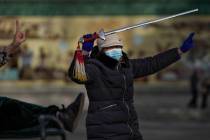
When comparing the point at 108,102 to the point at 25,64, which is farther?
the point at 25,64

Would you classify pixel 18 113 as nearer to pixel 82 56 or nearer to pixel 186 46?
pixel 82 56

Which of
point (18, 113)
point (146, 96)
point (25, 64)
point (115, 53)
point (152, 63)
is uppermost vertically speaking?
point (115, 53)

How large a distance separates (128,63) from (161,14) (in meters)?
18.6

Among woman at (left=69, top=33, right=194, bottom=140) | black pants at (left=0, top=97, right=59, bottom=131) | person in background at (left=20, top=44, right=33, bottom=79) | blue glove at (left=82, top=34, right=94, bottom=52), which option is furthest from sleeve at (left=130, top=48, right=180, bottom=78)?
person in background at (left=20, top=44, right=33, bottom=79)

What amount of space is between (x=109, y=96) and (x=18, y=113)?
96 centimetres

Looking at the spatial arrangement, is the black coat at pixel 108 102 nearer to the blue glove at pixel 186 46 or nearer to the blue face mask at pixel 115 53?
the blue face mask at pixel 115 53

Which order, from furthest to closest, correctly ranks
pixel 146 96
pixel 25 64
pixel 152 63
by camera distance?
pixel 25 64 → pixel 146 96 → pixel 152 63

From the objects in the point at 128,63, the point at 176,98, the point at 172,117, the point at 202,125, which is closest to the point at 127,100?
the point at 128,63

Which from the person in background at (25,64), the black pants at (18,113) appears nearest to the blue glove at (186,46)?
the black pants at (18,113)

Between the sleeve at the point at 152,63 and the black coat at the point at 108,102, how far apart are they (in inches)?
8.9

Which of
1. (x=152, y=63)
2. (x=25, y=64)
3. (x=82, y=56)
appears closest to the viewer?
(x=82, y=56)

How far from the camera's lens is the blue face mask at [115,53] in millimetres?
6160

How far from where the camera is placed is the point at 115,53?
6168mm

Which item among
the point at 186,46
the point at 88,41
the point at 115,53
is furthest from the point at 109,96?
the point at 186,46
